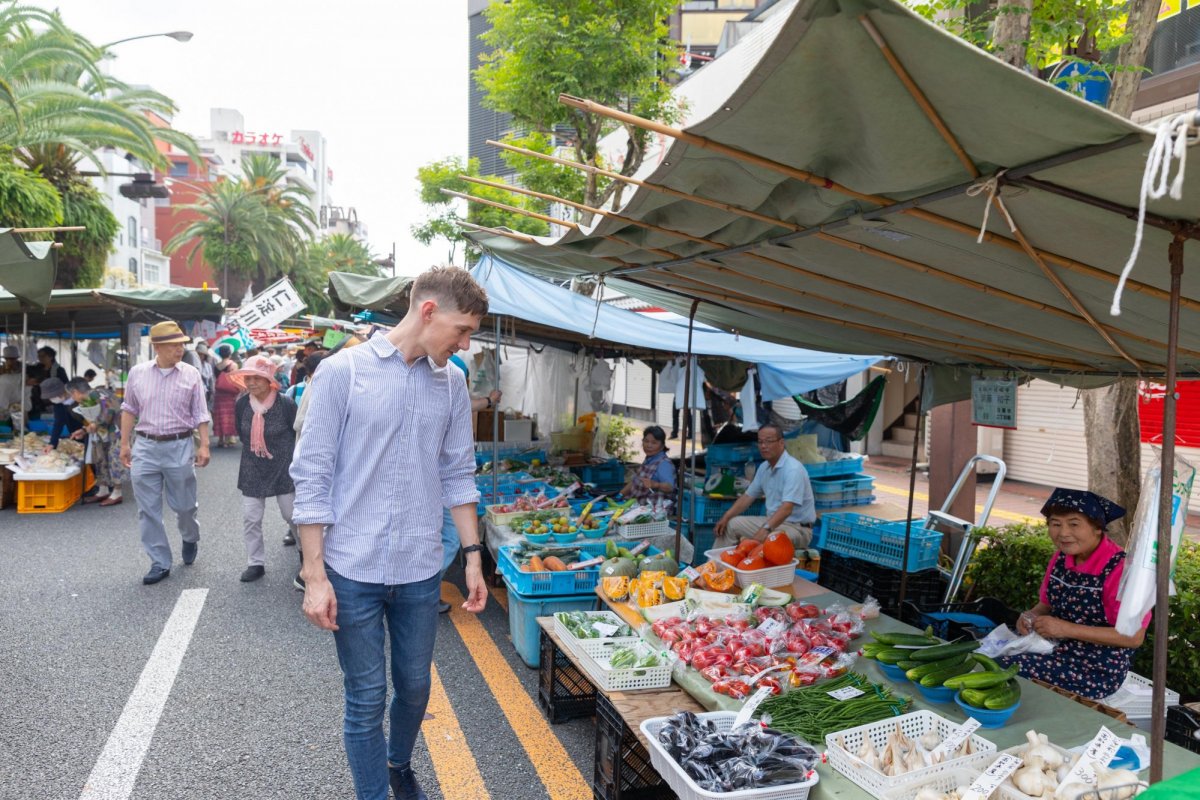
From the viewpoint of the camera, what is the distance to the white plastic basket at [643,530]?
Result: 6.27 m

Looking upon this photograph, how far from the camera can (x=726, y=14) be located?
26.3 metres

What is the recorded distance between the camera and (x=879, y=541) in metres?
6.58

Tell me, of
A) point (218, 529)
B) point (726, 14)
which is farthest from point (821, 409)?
point (726, 14)

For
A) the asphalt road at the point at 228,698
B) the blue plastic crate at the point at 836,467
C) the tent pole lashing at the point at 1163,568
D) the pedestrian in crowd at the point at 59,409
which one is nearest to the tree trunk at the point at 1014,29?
the tent pole lashing at the point at 1163,568

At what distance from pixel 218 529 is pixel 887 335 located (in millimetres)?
7648

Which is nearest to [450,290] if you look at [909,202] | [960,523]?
[909,202]

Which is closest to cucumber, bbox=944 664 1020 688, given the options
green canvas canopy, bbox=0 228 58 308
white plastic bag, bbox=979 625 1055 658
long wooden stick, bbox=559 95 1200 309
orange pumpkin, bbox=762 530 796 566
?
white plastic bag, bbox=979 625 1055 658

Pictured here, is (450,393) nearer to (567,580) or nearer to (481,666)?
(567,580)

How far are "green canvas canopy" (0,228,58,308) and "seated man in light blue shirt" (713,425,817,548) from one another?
5.77 metres

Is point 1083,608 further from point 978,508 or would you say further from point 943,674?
point 978,508

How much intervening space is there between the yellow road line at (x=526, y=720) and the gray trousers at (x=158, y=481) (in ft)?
9.39

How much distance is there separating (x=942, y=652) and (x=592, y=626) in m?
1.76

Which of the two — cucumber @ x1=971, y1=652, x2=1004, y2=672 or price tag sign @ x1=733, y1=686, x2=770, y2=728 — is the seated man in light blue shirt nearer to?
cucumber @ x1=971, y1=652, x2=1004, y2=672

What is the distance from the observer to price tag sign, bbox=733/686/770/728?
123 inches
